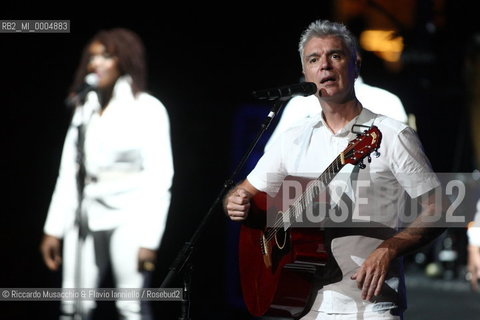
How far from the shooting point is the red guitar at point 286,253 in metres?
3.01

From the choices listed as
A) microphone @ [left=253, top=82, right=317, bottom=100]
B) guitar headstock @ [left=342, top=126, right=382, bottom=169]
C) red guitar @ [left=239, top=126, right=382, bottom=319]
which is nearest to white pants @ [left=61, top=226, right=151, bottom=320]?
red guitar @ [left=239, top=126, right=382, bottom=319]

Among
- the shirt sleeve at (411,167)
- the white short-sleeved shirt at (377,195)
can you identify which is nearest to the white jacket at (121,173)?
the white short-sleeved shirt at (377,195)

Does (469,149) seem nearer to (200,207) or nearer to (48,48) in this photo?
(200,207)

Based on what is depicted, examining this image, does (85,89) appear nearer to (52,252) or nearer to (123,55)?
(123,55)

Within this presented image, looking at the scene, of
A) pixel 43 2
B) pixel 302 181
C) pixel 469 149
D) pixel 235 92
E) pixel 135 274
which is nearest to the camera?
pixel 302 181

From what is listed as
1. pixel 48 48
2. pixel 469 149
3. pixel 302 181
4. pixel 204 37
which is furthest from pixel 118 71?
pixel 469 149

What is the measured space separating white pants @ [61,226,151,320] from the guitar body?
1869mm

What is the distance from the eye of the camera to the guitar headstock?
2.88 meters

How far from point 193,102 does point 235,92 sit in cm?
52

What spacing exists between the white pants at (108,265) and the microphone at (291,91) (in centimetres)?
236

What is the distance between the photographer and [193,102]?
21.7 ft

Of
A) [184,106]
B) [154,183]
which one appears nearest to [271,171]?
[154,183]

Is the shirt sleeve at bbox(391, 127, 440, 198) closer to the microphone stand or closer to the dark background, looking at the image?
the microphone stand

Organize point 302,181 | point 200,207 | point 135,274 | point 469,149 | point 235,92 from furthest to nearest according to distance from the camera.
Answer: point 469,149
point 235,92
point 200,207
point 135,274
point 302,181
